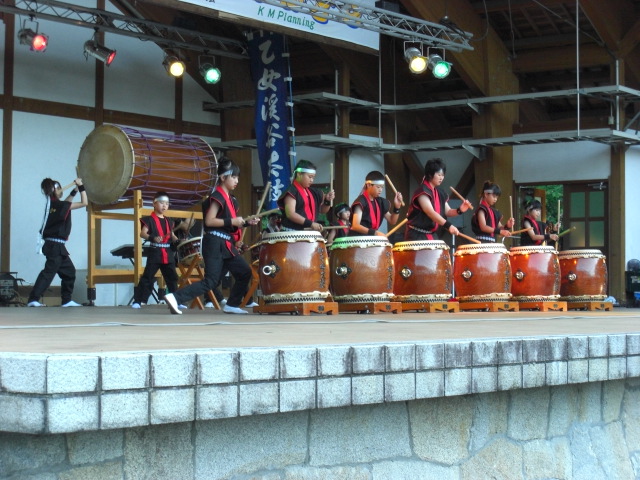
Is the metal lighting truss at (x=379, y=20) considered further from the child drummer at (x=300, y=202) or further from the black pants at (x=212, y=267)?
the black pants at (x=212, y=267)

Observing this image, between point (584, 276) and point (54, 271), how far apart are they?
5541mm

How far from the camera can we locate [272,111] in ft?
42.5

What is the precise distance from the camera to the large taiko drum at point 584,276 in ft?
34.9

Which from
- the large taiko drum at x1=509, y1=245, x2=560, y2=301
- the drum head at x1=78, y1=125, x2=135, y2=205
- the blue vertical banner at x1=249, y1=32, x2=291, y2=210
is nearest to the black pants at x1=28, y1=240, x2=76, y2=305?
the drum head at x1=78, y1=125, x2=135, y2=205

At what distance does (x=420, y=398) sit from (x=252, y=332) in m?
1.04

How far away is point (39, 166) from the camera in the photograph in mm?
13586

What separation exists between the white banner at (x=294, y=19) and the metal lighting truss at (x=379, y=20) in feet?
0.43

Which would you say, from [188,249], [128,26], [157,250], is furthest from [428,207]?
[128,26]

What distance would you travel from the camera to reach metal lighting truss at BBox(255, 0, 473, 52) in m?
10.9

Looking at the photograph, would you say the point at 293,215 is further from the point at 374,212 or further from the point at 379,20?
the point at 379,20

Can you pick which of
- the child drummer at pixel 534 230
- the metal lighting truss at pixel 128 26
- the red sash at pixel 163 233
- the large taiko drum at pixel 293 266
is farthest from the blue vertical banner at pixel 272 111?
the large taiko drum at pixel 293 266

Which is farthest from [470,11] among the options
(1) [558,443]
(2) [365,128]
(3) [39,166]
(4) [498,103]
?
(1) [558,443]

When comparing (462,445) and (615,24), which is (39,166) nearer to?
(615,24)

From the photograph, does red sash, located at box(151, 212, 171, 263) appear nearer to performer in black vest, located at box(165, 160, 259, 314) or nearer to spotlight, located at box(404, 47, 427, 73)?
performer in black vest, located at box(165, 160, 259, 314)
